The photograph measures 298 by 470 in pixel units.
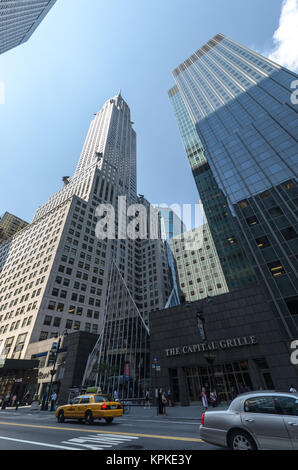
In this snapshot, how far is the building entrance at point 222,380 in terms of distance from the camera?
21672 millimetres

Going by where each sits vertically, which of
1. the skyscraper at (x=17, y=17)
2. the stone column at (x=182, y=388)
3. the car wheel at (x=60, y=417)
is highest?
the skyscraper at (x=17, y=17)

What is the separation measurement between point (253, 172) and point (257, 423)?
4030 cm

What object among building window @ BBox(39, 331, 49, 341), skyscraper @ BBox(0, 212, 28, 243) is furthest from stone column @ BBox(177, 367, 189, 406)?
skyscraper @ BBox(0, 212, 28, 243)

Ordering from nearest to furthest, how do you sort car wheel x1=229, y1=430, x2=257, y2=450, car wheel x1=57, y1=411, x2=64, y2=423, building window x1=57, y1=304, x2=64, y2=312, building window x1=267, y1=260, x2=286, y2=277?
car wheel x1=229, y1=430, x2=257, y2=450, car wheel x1=57, y1=411, x2=64, y2=423, building window x1=267, y1=260, x2=286, y2=277, building window x1=57, y1=304, x2=64, y2=312

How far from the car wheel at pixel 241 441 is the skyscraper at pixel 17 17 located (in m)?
72.0

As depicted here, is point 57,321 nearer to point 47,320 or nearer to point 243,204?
point 47,320

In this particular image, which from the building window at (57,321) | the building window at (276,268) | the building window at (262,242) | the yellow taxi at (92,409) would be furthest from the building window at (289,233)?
the building window at (57,321)

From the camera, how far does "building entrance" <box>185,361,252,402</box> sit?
71.1 feet

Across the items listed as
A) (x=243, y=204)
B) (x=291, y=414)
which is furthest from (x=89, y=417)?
(x=243, y=204)

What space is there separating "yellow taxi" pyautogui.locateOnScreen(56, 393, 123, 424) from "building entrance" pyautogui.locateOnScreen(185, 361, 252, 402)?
11.4 metres

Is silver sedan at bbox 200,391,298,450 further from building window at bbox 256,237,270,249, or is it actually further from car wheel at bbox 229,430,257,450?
building window at bbox 256,237,270,249

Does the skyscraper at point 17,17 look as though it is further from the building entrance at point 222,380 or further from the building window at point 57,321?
the building entrance at point 222,380

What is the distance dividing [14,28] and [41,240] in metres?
58.2

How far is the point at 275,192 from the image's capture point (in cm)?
3434
